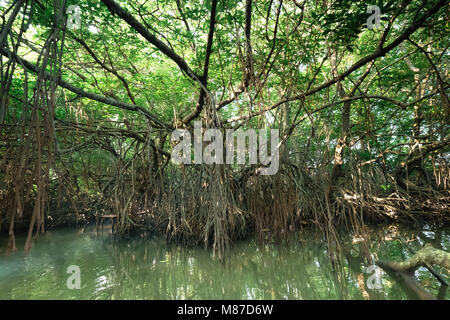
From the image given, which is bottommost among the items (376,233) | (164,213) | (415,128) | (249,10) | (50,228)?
(50,228)

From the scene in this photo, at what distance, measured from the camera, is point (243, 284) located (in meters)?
2.53

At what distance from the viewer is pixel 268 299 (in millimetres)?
2191

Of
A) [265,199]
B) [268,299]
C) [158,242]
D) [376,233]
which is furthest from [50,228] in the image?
[376,233]

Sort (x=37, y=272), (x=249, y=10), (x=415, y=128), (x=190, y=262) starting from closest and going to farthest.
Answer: (x=249, y=10), (x=37, y=272), (x=190, y=262), (x=415, y=128)

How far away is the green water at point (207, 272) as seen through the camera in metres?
2.32

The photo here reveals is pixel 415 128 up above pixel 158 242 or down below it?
above

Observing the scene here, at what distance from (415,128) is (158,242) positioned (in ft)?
18.0

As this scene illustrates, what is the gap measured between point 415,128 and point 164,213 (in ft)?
17.0

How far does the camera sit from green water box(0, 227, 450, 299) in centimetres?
232

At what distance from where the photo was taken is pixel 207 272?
9.47 ft
